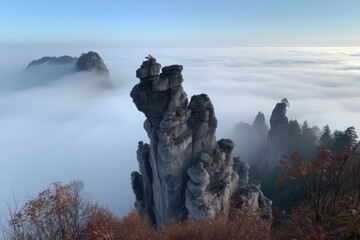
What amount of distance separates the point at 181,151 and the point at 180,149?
337mm

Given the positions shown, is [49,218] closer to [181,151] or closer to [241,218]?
[241,218]

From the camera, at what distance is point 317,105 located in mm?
178500

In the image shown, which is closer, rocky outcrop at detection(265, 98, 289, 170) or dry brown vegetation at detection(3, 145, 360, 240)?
dry brown vegetation at detection(3, 145, 360, 240)

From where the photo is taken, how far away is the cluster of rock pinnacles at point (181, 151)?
36156mm

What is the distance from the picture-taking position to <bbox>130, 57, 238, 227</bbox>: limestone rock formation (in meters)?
36.2

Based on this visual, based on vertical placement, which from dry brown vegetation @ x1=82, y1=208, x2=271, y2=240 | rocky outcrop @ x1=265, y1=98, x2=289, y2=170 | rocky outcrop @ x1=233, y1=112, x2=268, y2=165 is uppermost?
dry brown vegetation @ x1=82, y1=208, x2=271, y2=240

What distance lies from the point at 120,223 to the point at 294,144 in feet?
194

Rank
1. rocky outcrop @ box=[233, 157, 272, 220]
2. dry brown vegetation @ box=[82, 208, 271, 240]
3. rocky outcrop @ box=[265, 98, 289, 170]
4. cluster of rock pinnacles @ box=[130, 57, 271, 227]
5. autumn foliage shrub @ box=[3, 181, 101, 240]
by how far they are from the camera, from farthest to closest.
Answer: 1. rocky outcrop @ box=[265, 98, 289, 170]
2. rocky outcrop @ box=[233, 157, 272, 220]
3. cluster of rock pinnacles @ box=[130, 57, 271, 227]
4. dry brown vegetation @ box=[82, 208, 271, 240]
5. autumn foliage shrub @ box=[3, 181, 101, 240]

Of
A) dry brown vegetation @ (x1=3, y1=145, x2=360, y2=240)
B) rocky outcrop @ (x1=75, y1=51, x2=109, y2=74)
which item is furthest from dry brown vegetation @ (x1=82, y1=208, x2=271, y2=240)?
rocky outcrop @ (x1=75, y1=51, x2=109, y2=74)

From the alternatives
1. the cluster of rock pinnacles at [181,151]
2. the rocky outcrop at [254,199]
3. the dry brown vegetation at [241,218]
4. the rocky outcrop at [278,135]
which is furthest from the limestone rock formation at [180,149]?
the rocky outcrop at [278,135]

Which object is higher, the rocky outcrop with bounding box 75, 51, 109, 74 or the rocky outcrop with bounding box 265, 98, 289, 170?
the rocky outcrop with bounding box 75, 51, 109, 74

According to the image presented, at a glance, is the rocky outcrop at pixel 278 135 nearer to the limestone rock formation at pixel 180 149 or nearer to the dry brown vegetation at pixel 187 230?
the limestone rock formation at pixel 180 149

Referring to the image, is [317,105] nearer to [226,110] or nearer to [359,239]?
[226,110]

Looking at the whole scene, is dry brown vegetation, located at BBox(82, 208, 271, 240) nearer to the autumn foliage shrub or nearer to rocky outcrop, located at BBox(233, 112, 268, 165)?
the autumn foliage shrub
